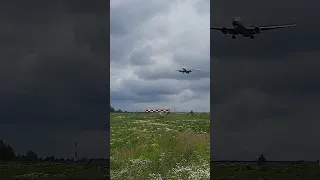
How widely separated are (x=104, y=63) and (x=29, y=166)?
1145cm

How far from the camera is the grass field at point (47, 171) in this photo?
1519 inches

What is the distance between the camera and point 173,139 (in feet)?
129

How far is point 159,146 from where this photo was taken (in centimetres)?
3844

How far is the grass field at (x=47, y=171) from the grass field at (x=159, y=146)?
1989 mm
